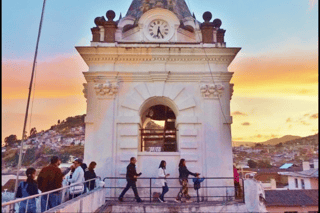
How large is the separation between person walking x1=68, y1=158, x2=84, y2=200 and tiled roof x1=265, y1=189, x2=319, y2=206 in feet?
67.8

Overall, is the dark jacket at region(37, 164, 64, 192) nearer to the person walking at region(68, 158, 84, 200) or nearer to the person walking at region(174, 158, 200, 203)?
the person walking at region(68, 158, 84, 200)

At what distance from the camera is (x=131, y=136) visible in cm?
1223

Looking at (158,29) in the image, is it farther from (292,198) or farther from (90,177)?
(292,198)

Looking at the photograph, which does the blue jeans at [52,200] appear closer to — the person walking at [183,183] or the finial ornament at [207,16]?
the person walking at [183,183]

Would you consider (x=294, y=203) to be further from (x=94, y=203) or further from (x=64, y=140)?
(x=94, y=203)

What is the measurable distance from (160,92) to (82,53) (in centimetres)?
373

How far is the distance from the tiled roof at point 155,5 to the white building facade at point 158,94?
1149 millimetres

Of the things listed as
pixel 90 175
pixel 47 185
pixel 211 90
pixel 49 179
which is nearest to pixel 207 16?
pixel 211 90

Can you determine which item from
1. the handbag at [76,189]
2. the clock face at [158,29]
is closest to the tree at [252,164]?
the clock face at [158,29]

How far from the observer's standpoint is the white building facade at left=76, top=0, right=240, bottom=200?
12094 millimetres

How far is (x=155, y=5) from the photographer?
14.4 metres

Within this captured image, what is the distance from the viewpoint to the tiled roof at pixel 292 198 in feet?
83.3

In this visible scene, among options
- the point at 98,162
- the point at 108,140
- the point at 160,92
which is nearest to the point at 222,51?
the point at 160,92

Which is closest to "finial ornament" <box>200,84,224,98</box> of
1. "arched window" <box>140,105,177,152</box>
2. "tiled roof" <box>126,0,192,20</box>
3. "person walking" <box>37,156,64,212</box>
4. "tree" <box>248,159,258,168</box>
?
"arched window" <box>140,105,177,152</box>
